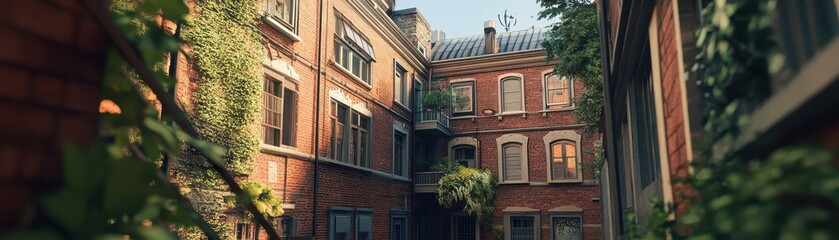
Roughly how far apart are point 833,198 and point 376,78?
16780 millimetres

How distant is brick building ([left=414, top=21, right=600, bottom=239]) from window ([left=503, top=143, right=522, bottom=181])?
39 mm

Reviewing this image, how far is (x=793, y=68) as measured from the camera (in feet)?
5.56

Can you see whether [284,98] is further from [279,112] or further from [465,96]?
[465,96]

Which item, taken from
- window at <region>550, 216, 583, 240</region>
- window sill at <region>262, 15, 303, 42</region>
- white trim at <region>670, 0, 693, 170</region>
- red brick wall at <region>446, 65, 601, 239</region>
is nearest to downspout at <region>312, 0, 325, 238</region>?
window sill at <region>262, 15, 303, 42</region>

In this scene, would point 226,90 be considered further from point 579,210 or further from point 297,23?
point 579,210

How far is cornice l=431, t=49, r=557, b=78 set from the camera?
2109 centimetres

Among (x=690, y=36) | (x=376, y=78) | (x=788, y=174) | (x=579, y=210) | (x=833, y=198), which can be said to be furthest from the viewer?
(x=579, y=210)

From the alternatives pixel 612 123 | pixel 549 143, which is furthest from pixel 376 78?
pixel 612 123

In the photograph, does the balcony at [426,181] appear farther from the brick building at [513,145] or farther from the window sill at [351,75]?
the window sill at [351,75]

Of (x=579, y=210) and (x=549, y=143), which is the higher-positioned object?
(x=549, y=143)

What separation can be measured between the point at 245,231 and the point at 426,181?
9.98 metres

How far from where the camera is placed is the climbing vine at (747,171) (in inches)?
43.9

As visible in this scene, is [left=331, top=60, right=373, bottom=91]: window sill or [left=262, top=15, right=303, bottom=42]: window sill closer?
[left=262, top=15, right=303, bottom=42]: window sill

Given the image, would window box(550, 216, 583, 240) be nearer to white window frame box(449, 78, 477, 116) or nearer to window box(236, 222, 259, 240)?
white window frame box(449, 78, 477, 116)
